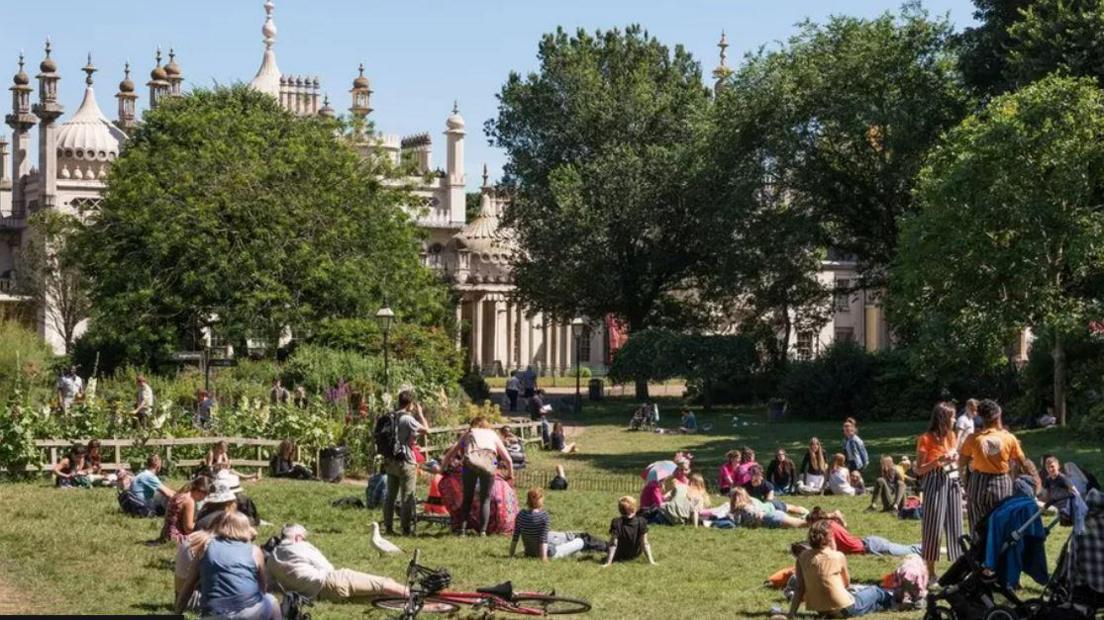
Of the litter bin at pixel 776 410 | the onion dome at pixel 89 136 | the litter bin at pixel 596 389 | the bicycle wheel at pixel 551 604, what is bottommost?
the bicycle wheel at pixel 551 604

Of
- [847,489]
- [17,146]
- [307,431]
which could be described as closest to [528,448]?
[307,431]

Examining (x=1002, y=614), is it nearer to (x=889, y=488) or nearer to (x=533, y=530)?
(x=533, y=530)

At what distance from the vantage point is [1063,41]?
41.2 meters

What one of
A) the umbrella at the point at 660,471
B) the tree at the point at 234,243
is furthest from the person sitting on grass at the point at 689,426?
the umbrella at the point at 660,471

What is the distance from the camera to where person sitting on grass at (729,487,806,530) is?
2272 cm

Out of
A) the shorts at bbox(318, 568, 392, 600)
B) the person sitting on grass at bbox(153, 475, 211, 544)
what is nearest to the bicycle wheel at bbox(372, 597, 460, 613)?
the shorts at bbox(318, 568, 392, 600)

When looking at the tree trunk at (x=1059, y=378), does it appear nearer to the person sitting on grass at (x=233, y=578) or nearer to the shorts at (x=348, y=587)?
the shorts at (x=348, y=587)

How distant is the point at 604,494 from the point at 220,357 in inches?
837

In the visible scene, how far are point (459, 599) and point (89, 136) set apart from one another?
75.7 metres

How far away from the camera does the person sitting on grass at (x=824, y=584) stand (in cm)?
1536

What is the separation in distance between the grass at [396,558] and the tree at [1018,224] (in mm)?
12392

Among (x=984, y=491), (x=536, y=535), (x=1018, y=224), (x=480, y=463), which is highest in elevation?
(x=1018, y=224)

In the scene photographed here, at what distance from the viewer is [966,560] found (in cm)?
1405

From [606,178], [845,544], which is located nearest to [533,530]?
[845,544]
